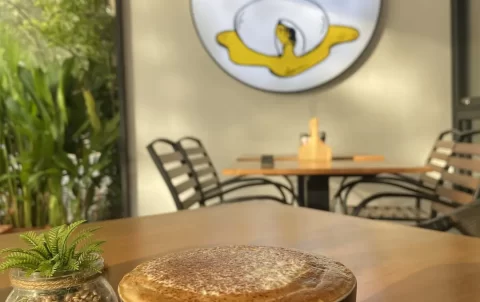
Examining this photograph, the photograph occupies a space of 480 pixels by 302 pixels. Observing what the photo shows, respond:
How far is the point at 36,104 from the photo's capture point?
9.86 feet

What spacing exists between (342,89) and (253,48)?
0.62 metres

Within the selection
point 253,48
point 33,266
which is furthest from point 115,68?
point 33,266

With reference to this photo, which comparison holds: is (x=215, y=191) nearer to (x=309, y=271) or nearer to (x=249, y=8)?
(x=249, y=8)

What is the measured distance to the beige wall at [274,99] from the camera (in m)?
3.23

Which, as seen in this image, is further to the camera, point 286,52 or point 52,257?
point 286,52

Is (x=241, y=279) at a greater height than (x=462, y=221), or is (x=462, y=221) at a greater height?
(x=241, y=279)

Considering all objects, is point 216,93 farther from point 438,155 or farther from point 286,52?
point 438,155

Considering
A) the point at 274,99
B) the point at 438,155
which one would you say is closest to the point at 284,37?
the point at 274,99

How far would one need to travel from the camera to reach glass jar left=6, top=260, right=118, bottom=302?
14.9 inches

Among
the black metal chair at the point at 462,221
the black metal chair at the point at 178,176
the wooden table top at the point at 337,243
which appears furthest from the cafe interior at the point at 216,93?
the wooden table top at the point at 337,243

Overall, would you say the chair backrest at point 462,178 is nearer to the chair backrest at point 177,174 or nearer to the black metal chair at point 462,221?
the black metal chair at point 462,221

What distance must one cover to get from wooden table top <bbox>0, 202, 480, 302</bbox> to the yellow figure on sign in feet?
7.40

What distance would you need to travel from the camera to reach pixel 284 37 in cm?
326

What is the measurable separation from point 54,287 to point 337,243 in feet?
1.52
